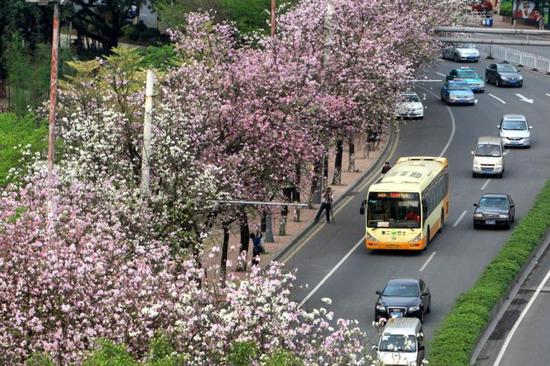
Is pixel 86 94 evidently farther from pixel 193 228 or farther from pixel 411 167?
pixel 411 167

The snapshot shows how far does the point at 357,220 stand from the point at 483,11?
241ft

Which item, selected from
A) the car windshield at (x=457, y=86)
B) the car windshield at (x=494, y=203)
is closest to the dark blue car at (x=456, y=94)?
the car windshield at (x=457, y=86)

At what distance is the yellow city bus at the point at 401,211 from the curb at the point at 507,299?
4093 mm

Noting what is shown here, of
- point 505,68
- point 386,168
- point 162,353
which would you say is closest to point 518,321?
point 386,168

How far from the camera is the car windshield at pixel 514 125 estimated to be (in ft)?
263

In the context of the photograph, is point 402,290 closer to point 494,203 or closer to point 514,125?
point 494,203

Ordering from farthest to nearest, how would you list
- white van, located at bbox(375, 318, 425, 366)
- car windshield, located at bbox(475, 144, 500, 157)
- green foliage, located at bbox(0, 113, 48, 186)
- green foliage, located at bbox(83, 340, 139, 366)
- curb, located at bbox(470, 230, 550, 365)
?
1. car windshield, located at bbox(475, 144, 500, 157)
2. green foliage, located at bbox(0, 113, 48, 186)
3. curb, located at bbox(470, 230, 550, 365)
4. white van, located at bbox(375, 318, 425, 366)
5. green foliage, located at bbox(83, 340, 139, 366)

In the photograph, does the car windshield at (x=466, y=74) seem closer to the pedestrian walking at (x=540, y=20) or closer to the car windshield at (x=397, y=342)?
the pedestrian walking at (x=540, y=20)

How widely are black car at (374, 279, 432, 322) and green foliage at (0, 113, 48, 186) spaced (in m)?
12.8

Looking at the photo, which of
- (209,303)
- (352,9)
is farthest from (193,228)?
(352,9)

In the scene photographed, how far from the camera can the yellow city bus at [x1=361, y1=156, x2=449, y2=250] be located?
57.0 metres

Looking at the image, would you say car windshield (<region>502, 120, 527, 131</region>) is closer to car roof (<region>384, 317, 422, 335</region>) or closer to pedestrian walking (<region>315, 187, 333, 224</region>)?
pedestrian walking (<region>315, 187, 333, 224</region>)

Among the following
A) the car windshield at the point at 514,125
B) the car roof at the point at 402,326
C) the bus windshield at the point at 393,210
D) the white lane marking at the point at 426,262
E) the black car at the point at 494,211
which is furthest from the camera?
the car windshield at the point at 514,125

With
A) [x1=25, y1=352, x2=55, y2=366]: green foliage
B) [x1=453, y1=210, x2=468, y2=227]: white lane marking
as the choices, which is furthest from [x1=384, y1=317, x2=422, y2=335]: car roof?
[x1=453, y1=210, x2=468, y2=227]: white lane marking
